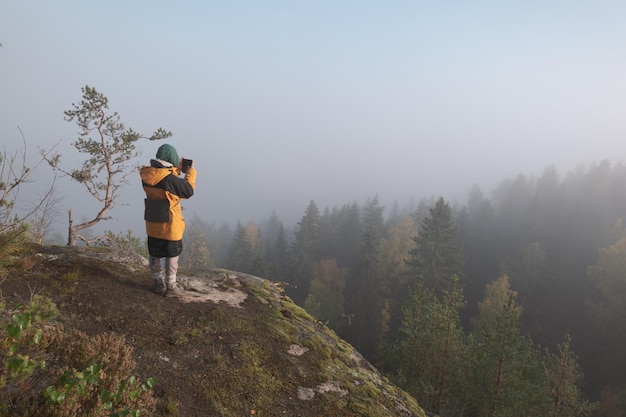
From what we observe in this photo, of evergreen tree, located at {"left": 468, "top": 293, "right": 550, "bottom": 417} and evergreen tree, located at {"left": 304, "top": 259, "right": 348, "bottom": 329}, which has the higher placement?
evergreen tree, located at {"left": 468, "top": 293, "right": 550, "bottom": 417}

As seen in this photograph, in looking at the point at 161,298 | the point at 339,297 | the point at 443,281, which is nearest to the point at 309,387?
the point at 161,298

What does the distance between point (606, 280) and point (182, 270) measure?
46.8 metres

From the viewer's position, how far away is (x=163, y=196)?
5.70m

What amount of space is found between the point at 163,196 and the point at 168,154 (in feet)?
2.55

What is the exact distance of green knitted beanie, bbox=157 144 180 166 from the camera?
581 centimetres

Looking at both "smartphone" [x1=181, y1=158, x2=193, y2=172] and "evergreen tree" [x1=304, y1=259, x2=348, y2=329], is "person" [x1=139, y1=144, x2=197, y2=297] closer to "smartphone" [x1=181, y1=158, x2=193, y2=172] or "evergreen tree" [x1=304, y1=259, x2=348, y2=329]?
"smartphone" [x1=181, y1=158, x2=193, y2=172]

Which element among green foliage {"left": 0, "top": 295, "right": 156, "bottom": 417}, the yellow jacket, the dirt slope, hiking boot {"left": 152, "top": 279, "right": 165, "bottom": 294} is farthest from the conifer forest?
green foliage {"left": 0, "top": 295, "right": 156, "bottom": 417}

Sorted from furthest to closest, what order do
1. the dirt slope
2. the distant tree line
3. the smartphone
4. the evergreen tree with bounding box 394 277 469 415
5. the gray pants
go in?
the evergreen tree with bounding box 394 277 469 415 → the distant tree line → the smartphone → the gray pants → the dirt slope

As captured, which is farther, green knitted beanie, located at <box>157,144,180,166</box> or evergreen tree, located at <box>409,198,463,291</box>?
evergreen tree, located at <box>409,198,463,291</box>

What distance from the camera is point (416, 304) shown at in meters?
14.6

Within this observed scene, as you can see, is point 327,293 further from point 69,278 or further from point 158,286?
point 69,278

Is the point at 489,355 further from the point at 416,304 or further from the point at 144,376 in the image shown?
the point at 144,376

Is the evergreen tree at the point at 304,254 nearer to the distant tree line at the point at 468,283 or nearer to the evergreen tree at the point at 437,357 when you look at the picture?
the distant tree line at the point at 468,283

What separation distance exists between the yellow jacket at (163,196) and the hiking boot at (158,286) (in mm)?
924
